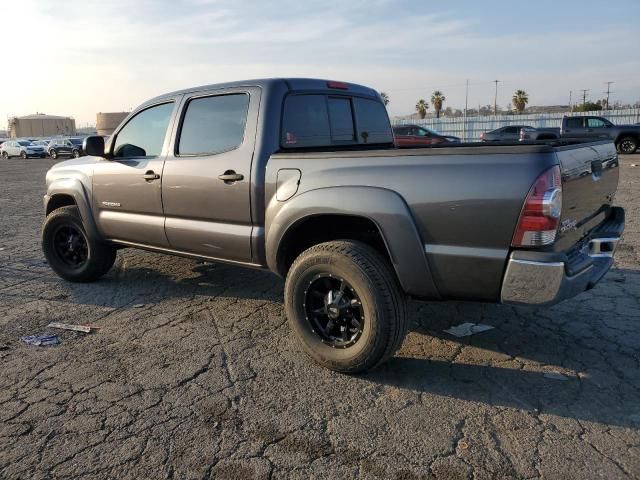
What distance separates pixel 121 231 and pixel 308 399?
2.78 meters

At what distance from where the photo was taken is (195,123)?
4.37 m

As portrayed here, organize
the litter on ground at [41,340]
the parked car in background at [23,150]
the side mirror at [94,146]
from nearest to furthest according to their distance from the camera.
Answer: the litter on ground at [41,340]
the side mirror at [94,146]
the parked car in background at [23,150]

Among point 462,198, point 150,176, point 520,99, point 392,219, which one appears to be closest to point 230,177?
point 150,176

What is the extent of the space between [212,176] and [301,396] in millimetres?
1804

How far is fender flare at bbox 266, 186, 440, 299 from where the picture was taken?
3033mm

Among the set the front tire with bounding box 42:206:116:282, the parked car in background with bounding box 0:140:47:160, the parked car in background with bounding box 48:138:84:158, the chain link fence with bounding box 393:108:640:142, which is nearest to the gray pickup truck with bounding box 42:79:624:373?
the front tire with bounding box 42:206:116:282

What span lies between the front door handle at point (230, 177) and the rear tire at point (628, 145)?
2329 centimetres

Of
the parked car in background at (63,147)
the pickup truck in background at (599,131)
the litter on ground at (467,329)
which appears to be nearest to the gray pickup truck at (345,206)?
the litter on ground at (467,329)

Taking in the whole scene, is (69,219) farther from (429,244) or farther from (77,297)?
(429,244)

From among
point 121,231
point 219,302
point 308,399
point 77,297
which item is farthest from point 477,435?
point 77,297

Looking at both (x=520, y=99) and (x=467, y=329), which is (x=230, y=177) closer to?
(x=467, y=329)

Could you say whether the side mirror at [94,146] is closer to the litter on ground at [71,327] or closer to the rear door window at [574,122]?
the litter on ground at [71,327]

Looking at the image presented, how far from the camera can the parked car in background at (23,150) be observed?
40656 mm

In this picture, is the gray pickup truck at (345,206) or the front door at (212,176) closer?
the gray pickup truck at (345,206)
